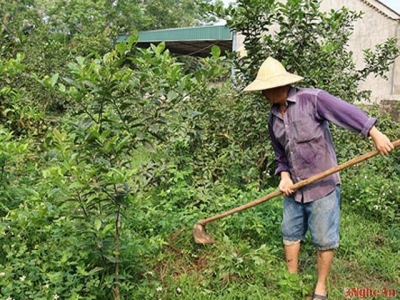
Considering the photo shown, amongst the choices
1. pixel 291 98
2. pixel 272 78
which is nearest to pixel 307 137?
pixel 291 98

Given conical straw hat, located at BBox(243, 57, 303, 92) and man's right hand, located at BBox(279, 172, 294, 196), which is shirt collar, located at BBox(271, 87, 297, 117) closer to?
conical straw hat, located at BBox(243, 57, 303, 92)

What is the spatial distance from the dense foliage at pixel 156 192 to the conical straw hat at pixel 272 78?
0.93ft

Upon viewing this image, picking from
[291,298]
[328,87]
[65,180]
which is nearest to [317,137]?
[291,298]

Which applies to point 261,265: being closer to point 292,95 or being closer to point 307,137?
point 307,137

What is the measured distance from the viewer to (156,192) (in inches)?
179

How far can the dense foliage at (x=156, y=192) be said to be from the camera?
251cm

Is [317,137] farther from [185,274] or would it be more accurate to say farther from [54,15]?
[54,15]

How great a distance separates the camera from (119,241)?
2877 millimetres

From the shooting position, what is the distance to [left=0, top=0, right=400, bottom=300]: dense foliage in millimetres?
2514

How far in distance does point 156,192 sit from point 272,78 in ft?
6.84

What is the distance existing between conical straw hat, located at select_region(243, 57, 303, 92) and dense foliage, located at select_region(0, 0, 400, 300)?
283mm

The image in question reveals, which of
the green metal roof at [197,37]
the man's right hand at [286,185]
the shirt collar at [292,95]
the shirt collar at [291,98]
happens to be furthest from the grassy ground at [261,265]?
the green metal roof at [197,37]
